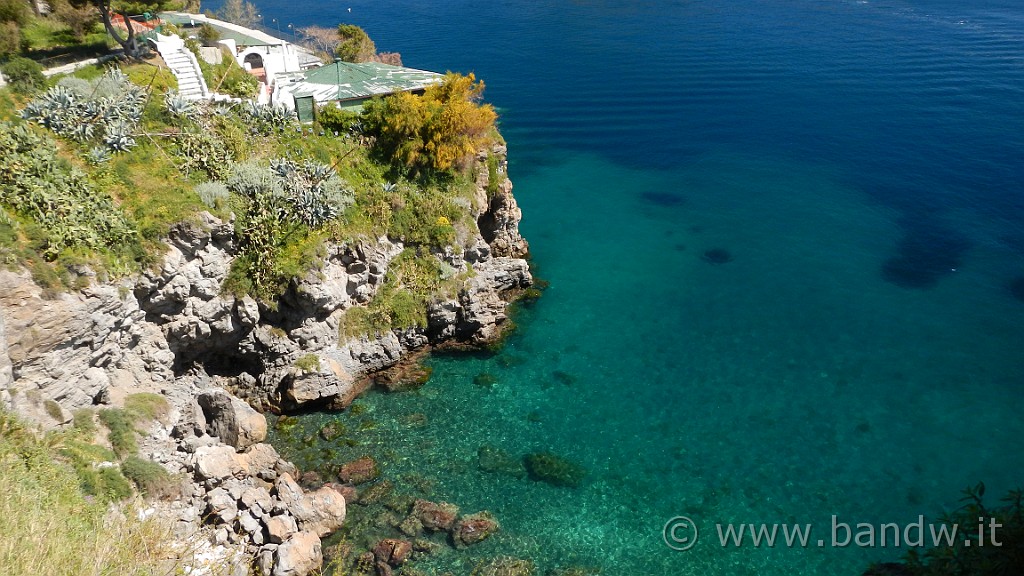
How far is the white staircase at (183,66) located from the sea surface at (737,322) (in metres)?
15.8

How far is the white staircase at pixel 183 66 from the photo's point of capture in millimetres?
27031

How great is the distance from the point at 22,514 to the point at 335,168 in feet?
59.2

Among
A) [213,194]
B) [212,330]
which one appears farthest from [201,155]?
[212,330]

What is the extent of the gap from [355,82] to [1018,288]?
1498 inches

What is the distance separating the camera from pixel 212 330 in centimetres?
2303

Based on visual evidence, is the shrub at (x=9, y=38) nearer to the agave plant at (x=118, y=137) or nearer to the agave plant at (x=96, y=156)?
the agave plant at (x=118, y=137)

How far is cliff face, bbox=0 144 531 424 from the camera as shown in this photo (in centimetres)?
1741

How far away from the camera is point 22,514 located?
39.8ft

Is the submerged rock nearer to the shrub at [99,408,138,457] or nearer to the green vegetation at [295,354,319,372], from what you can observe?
the green vegetation at [295,354,319,372]

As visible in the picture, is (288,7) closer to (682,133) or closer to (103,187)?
(682,133)

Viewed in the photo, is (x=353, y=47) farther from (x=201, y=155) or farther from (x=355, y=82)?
(x=201, y=155)

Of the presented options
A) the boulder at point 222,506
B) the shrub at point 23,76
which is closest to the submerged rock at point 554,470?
the boulder at point 222,506

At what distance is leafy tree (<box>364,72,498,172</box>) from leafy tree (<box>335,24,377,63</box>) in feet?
52.9

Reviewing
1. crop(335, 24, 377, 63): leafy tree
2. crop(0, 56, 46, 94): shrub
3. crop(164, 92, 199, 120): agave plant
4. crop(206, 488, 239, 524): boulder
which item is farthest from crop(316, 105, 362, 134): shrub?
crop(206, 488, 239, 524): boulder
